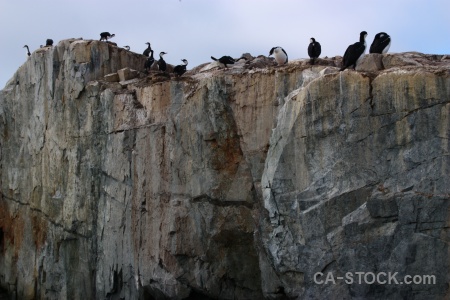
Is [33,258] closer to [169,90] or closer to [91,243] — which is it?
Answer: [91,243]

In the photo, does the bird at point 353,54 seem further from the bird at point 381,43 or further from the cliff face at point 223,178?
the bird at point 381,43

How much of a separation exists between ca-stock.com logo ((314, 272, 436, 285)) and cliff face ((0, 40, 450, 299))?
0.07 metres

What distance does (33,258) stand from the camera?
26422 millimetres

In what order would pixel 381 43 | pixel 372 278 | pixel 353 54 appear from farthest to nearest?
pixel 381 43, pixel 353 54, pixel 372 278

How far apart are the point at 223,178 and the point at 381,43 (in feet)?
15.0

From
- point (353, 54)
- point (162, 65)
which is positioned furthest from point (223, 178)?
point (162, 65)

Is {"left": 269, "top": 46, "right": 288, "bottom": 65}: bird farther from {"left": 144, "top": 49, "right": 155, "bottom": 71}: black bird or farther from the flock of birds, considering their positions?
{"left": 144, "top": 49, "right": 155, "bottom": 71}: black bird

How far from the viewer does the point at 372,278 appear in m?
15.1

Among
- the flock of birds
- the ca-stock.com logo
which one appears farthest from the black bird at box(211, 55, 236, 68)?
the ca-stock.com logo

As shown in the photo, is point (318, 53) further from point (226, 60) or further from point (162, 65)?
point (162, 65)

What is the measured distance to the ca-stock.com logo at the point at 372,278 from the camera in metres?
14.6

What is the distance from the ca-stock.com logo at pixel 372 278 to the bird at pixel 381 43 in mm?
4961

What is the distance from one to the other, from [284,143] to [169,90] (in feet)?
16.4

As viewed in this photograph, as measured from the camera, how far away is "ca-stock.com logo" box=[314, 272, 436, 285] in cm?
1459
